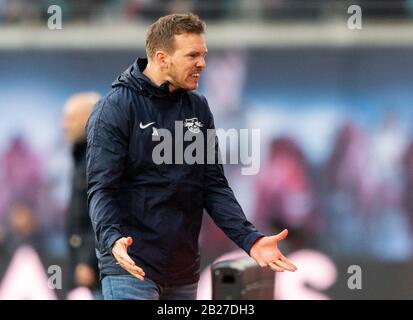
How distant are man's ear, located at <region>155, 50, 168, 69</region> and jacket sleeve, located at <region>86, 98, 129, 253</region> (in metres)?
0.34

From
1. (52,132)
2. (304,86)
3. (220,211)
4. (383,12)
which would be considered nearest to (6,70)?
(52,132)

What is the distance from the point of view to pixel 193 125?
6316mm

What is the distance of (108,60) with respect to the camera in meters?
13.3

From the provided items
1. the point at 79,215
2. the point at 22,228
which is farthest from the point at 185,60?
the point at 22,228

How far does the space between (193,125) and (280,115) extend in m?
6.71

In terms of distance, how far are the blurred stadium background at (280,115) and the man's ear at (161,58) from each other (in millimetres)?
5581

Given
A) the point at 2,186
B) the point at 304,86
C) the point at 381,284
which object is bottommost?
the point at 381,284

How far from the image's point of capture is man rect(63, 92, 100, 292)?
27.2 ft
